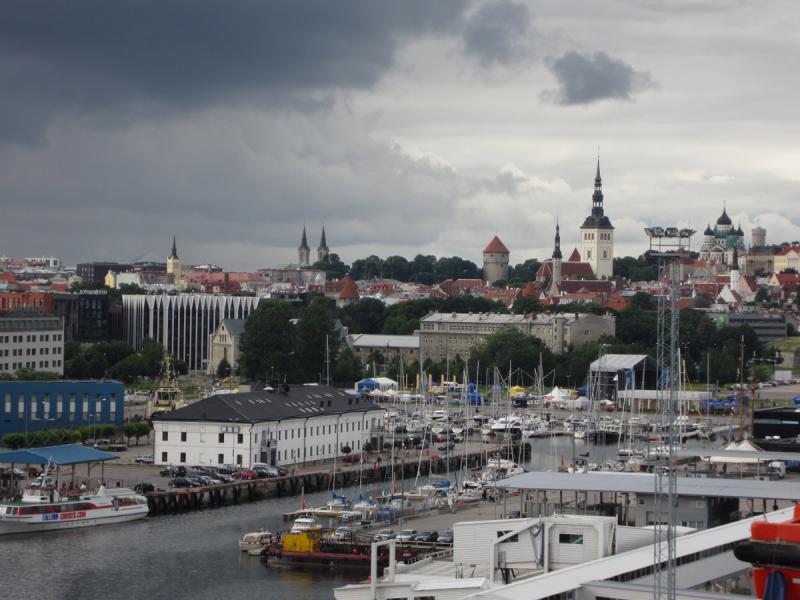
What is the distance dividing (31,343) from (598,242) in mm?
101916

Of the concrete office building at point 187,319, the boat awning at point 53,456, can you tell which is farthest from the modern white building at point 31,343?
the boat awning at point 53,456

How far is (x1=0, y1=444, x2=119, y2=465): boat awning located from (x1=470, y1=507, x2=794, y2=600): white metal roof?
21.4 meters

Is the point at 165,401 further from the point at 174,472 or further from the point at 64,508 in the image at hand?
the point at 64,508

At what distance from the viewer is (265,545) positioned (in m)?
33.5

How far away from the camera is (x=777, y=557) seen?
8852 millimetres

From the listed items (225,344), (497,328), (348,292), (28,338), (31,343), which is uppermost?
(348,292)

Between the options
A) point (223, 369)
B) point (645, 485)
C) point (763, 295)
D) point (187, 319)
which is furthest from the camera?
point (763, 295)

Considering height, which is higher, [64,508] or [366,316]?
[366,316]

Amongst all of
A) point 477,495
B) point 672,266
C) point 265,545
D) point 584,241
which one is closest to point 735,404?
point 477,495

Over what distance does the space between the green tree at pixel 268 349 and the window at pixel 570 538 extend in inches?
2283

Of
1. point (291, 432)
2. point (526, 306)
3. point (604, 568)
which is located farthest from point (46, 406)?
point (526, 306)

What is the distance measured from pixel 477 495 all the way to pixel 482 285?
465 feet

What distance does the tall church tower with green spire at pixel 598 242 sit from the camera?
17262 centimetres

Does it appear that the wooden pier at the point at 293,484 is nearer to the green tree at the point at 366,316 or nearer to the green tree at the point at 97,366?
the green tree at the point at 97,366
